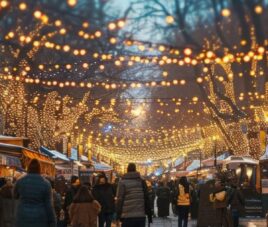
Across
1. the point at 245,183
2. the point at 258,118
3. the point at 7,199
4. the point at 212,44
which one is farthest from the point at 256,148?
the point at 7,199

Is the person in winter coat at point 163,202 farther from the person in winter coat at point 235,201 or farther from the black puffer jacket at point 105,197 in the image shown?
the black puffer jacket at point 105,197

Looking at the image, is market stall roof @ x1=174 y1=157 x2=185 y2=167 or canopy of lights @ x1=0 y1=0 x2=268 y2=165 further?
market stall roof @ x1=174 y1=157 x2=185 y2=167

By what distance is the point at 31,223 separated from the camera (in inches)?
416

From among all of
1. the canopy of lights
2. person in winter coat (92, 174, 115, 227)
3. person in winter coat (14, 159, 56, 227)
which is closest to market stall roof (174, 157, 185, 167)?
the canopy of lights

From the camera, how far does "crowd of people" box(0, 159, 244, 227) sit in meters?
10.7

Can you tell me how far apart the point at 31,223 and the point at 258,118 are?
3004 centimetres

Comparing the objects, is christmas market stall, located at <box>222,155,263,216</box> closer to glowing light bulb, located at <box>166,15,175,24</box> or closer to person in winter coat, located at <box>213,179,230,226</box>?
person in winter coat, located at <box>213,179,230,226</box>

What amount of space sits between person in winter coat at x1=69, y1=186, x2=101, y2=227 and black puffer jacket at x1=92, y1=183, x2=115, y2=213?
11.7ft

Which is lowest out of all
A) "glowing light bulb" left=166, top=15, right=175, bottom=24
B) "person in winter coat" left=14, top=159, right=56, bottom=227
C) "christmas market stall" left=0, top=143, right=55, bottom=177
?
"person in winter coat" left=14, top=159, right=56, bottom=227

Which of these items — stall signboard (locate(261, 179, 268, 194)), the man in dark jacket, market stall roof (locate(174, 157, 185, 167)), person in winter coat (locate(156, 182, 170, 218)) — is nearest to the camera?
the man in dark jacket

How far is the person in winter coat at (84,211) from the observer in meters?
14.3

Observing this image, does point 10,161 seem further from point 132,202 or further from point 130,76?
point 130,76

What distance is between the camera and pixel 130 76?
42438 mm

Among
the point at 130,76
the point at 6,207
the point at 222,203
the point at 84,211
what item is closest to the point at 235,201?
the point at 222,203
